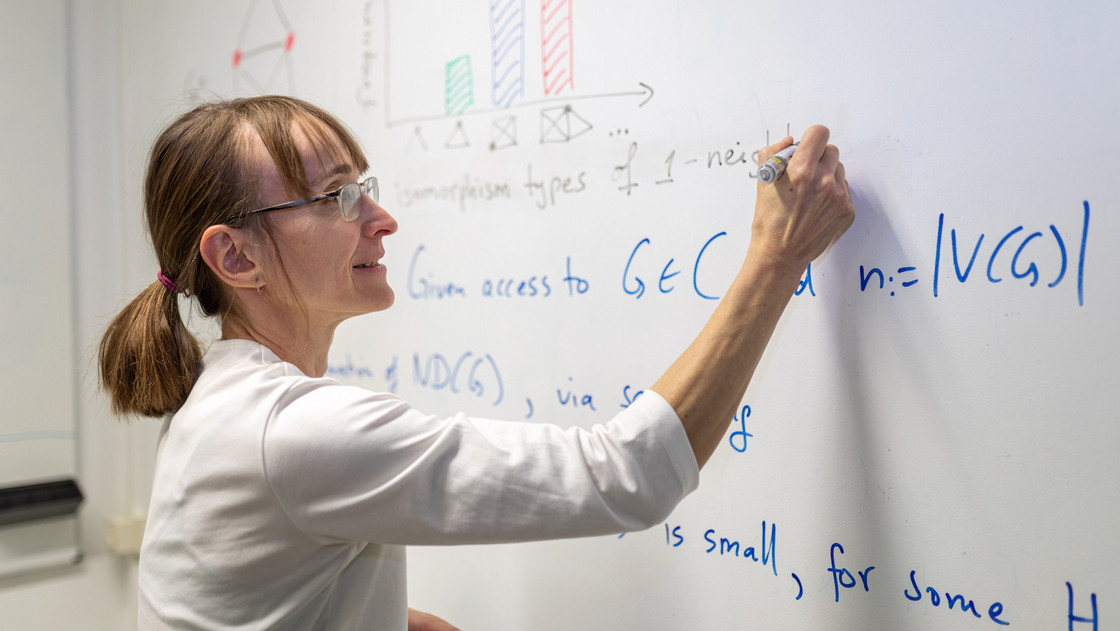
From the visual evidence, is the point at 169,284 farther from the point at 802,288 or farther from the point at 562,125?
the point at 802,288

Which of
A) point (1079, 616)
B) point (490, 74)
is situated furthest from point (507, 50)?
point (1079, 616)

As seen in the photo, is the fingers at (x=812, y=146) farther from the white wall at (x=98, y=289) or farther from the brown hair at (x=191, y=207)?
the white wall at (x=98, y=289)

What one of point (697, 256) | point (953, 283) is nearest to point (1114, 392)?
point (953, 283)

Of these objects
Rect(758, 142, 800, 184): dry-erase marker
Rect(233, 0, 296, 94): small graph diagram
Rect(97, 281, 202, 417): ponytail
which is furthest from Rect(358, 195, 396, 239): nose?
Rect(233, 0, 296, 94): small graph diagram

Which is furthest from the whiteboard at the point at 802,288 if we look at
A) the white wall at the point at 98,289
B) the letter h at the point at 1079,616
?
the white wall at the point at 98,289

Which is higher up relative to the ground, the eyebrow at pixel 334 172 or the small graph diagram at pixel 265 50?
the small graph diagram at pixel 265 50

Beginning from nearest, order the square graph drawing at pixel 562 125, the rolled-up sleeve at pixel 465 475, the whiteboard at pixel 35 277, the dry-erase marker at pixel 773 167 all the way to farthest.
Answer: the rolled-up sleeve at pixel 465 475, the dry-erase marker at pixel 773 167, the square graph drawing at pixel 562 125, the whiteboard at pixel 35 277

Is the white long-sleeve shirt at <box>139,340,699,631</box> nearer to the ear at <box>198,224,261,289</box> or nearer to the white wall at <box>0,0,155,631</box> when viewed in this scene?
the ear at <box>198,224,261,289</box>

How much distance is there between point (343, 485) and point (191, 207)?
299 mm

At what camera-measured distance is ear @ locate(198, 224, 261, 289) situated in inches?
25.8

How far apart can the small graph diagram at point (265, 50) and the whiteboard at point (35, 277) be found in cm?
51

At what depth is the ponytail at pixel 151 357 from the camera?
707 millimetres

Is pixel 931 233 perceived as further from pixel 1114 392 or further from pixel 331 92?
pixel 331 92

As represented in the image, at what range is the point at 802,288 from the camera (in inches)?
27.6
